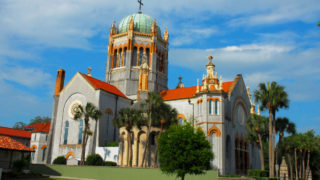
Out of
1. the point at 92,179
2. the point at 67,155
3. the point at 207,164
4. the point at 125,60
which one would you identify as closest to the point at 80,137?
the point at 67,155

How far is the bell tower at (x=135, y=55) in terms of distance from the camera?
5825 cm

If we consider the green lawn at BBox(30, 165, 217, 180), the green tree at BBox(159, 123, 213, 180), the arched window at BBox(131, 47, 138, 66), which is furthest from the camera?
the arched window at BBox(131, 47, 138, 66)

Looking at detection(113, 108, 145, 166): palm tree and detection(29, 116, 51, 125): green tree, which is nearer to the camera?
detection(113, 108, 145, 166): palm tree

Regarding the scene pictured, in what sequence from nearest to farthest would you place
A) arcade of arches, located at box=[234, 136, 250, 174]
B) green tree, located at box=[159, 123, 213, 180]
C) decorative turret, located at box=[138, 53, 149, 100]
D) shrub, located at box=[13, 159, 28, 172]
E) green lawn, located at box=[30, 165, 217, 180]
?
green tree, located at box=[159, 123, 213, 180], green lawn, located at box=[30, 165, 217, 180], shrub, located at box=[13, 159, 28, 172], arcade of arches, located at box=[234, 136, 250, 174], decorative turret, located at box=[138, 53, 149, 100]

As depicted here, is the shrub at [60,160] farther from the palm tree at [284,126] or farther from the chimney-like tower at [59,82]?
the palm tree at [284,126]

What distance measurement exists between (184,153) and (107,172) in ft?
40.8

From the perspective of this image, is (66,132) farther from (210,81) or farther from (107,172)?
(210,81)

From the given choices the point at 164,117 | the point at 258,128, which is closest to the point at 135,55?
the point at 164,117

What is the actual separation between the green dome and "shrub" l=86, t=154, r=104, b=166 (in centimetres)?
2946

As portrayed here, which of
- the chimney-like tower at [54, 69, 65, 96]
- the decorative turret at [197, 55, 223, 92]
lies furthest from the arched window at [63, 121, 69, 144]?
the decorative turret at [197, 55, 223, 92]

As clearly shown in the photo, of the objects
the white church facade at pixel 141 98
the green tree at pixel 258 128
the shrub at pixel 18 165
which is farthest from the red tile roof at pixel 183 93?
the shrub at pixel 18 165

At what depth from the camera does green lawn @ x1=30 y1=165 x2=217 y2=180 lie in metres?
32.4

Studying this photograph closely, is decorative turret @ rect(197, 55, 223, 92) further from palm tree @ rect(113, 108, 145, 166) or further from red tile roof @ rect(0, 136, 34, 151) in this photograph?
red tile roof @ rect(0, 136, 34, 151)

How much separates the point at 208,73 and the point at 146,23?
2232 cm
